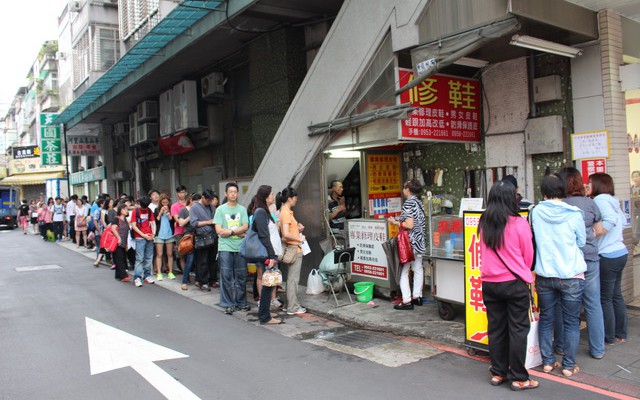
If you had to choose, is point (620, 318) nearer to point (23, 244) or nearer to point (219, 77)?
point (219, 77)

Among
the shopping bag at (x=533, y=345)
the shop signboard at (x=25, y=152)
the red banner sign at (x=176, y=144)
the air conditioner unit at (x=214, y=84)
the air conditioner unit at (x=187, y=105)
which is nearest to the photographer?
the shopping bag at (x=533, y=345)

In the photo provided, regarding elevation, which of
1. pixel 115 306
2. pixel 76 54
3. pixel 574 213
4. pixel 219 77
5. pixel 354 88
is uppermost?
pixel 76 54

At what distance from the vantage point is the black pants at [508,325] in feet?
14.3

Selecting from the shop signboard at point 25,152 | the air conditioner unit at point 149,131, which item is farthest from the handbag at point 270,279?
the shop signboard at point 25,152

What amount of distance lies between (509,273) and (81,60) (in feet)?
80.6

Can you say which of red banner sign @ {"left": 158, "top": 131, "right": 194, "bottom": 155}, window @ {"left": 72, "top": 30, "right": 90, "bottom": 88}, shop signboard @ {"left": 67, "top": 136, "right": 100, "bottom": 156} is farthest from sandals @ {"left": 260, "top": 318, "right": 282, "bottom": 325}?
shop signboard @ {"left": 67, "top": 136, "right": 100, "bottom": 156}

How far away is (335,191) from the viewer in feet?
30.9

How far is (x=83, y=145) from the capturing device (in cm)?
2502

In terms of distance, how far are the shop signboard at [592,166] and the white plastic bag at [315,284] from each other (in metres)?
4.49

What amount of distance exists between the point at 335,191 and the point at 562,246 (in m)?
5.20

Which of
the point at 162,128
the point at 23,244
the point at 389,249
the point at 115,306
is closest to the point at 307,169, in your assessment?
the point at 389,249

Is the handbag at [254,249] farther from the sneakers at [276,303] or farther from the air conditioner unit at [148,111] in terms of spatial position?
the air conditioner unit at [148,111]

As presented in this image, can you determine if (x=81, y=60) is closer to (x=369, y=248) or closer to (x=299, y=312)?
→ (x=369, y=248)

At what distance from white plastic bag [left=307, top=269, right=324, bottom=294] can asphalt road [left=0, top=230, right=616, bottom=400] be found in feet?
5.64
